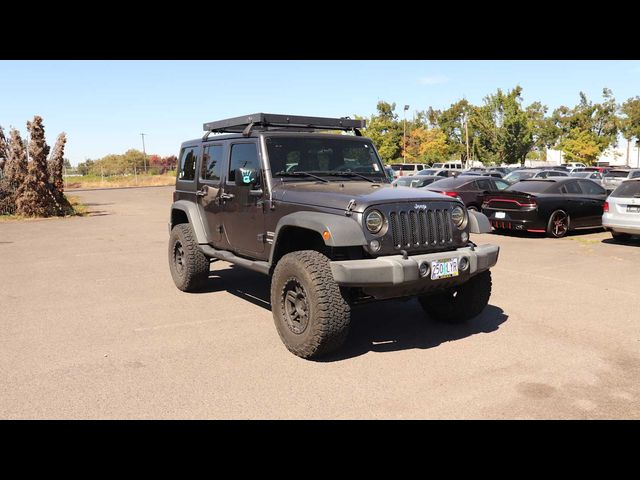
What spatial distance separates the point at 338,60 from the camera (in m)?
3.73

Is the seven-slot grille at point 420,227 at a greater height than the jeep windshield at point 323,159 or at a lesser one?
lesser

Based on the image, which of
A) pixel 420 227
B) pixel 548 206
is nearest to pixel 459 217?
pixel 420 227

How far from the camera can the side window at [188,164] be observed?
7.28m

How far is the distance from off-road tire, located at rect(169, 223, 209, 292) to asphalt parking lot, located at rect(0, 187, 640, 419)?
8.4 inches

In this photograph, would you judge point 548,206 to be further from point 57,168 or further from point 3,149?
point 3,149

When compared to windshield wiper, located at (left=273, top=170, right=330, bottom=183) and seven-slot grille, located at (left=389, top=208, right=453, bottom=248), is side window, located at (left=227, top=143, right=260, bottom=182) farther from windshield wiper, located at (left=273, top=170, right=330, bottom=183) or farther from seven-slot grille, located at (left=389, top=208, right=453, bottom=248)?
seven-slot grille, located at (left=389, top=208, right=453, bottom=248)

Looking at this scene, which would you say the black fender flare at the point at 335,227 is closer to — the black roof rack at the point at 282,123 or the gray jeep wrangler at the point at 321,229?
the gray jeep wrangler at the point at 321,229

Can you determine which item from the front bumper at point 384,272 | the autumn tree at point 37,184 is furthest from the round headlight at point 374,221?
the autumn tree at point 37,184

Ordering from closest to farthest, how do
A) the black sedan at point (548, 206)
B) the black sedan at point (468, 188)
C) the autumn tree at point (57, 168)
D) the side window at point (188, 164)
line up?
the side window at point (188, 164), the black sedan at point (548, 206), the black sedan at point (468, 188), the autumn tree at point (57, 168)

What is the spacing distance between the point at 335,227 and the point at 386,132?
54996 millimetres

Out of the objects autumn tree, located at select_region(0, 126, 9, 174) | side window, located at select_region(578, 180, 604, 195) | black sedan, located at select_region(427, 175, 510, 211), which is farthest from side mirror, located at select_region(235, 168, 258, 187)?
autumn tree, located at select_region(0, 126, 9, 174)

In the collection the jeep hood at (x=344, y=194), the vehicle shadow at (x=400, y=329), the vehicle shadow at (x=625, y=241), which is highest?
the jeep hood at (x=344, y=194)

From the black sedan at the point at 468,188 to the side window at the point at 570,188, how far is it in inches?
89.2
